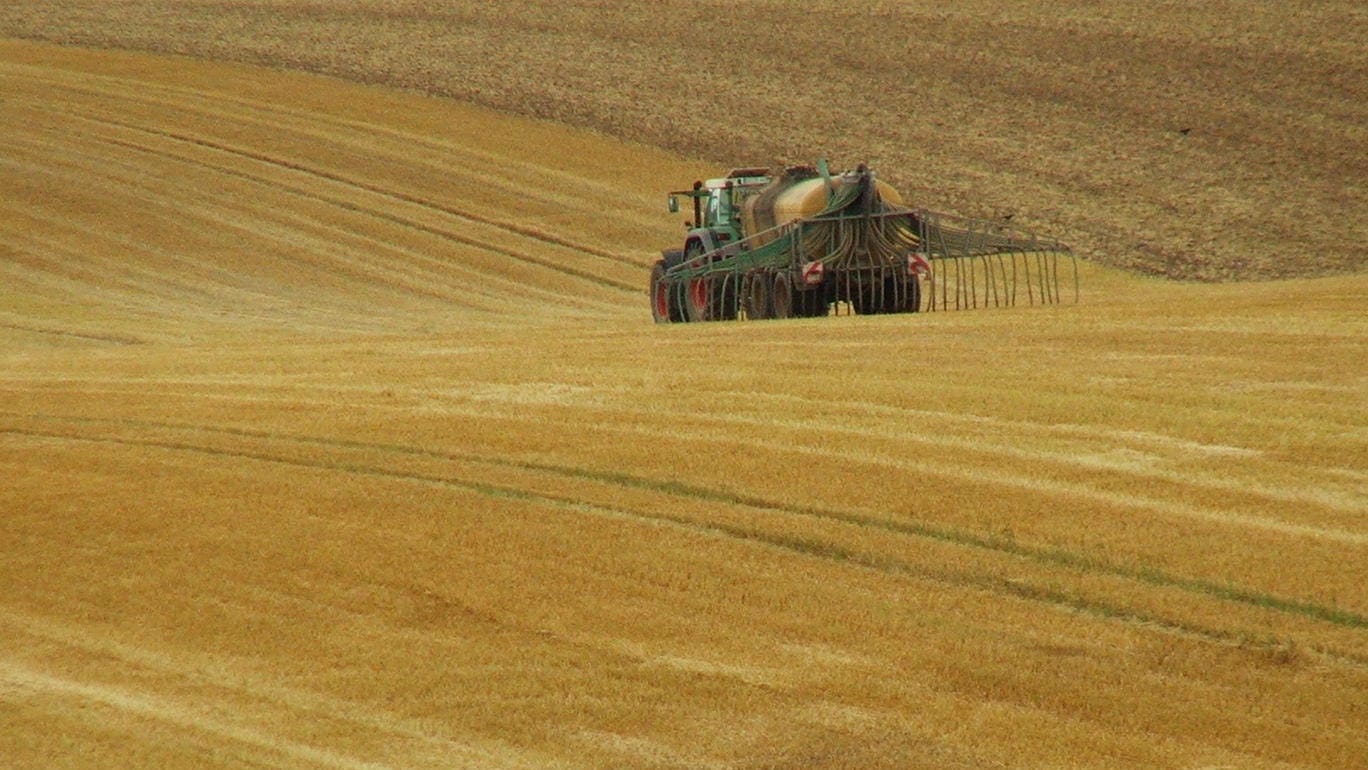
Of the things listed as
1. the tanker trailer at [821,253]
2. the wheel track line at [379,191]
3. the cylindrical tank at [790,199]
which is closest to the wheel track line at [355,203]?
the wheel track line at [379,191]

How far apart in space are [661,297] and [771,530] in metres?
16.4

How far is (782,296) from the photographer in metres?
21.7

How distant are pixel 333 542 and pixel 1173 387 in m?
6.15

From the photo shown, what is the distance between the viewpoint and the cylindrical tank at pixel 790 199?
2183 centimetres

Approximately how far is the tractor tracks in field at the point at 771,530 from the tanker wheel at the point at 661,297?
13.2m

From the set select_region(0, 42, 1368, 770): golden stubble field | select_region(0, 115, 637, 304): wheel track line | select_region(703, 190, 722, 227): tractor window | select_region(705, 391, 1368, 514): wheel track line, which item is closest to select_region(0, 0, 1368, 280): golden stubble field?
select_region(0, 115, 637, 304): wheel track line

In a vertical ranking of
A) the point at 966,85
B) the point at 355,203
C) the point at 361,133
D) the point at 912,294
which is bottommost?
the point at 912,294

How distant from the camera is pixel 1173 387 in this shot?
1214 centimetres

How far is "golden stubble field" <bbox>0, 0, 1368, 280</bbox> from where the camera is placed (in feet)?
119

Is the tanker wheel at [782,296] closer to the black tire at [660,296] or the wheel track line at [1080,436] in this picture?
the black tire at [660,296]

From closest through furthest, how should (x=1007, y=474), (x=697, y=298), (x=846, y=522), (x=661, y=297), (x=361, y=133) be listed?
1. (x=846, y=522)
2. (x=1007, y=474)
3. (x=697, y=298)
4. (x=661, y=297)
5. (x=361, y=133)

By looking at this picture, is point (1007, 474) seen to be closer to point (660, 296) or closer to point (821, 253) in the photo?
point (821, 253)

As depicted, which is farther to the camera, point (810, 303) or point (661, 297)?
point (661, 297)

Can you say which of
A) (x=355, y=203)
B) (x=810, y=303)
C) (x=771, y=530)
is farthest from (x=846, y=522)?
(x=355, y=203)
